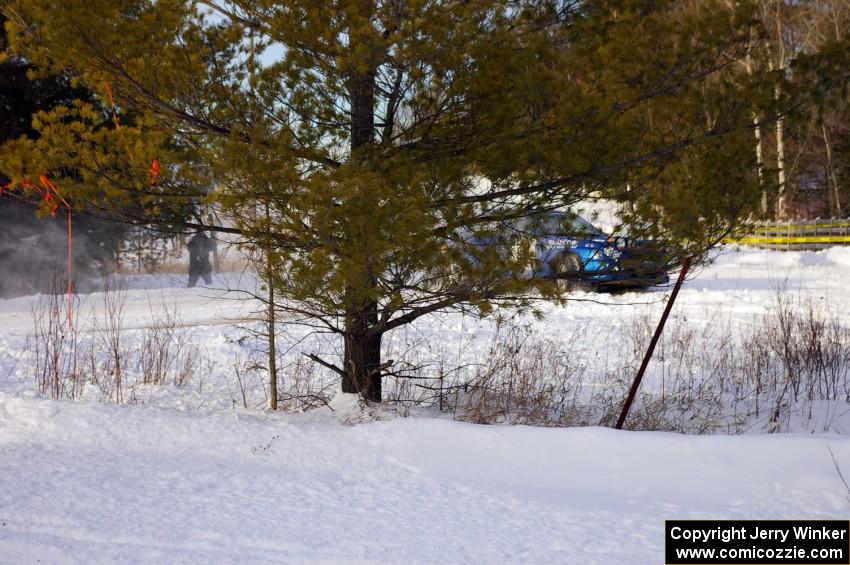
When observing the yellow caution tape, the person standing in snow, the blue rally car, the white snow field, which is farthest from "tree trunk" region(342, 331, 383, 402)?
the yellow caution tape

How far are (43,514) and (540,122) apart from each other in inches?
149

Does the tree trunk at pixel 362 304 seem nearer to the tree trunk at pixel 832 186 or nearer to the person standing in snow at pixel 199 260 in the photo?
the person standing in snow at pixel 199 260

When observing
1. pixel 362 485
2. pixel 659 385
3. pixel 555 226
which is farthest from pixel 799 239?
pixel 362 485

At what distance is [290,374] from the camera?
791 cm

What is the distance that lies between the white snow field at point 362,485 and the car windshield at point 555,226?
157 cm

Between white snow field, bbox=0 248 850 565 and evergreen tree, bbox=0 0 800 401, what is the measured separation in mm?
973

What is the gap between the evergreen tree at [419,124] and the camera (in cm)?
507

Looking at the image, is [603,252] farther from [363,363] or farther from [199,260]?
[199,260]

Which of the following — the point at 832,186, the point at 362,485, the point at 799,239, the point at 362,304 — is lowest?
the point at 362,485

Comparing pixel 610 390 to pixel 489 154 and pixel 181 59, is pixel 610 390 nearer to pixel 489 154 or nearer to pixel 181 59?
pixel 489 154

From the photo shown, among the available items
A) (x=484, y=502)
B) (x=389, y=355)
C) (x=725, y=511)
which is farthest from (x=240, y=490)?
(x=389, y=355)

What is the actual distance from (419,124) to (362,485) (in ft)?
8.62

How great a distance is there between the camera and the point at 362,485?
4.38 meters

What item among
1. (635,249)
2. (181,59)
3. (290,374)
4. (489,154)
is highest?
(181,59)
